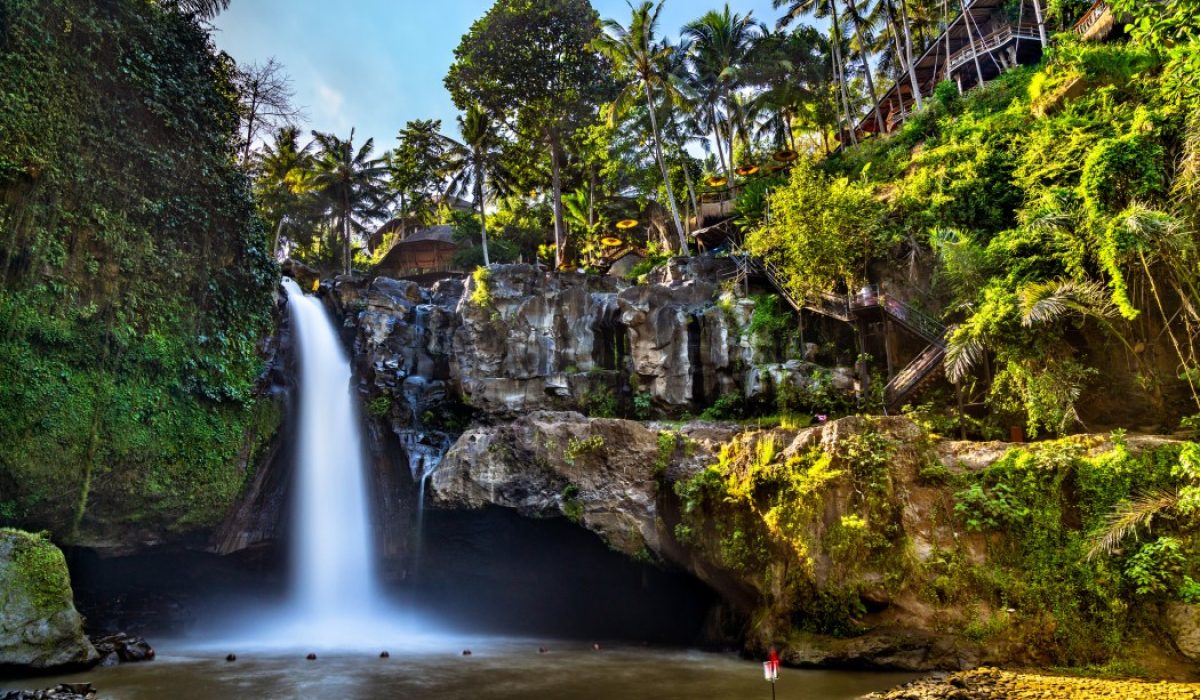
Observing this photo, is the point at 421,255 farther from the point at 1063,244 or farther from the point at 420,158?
the point at 1063,244

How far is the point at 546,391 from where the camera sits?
70.5ft

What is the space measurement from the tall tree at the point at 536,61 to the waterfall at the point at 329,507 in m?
15.0

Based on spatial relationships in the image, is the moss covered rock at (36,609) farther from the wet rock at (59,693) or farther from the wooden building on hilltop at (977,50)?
the wooden building on hilltop at (977,50)

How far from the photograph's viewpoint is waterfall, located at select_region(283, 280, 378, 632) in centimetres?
1972

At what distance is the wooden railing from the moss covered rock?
38568 millimetres

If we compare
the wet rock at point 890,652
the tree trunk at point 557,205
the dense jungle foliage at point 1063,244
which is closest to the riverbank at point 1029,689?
the wet rock at point 890,652

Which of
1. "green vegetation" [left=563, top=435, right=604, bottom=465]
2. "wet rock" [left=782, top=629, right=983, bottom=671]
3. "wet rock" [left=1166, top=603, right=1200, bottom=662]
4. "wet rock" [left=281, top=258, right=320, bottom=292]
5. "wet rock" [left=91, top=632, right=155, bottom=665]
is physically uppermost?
"wet rock" [left=281, top=258, right=320, bottom=292]

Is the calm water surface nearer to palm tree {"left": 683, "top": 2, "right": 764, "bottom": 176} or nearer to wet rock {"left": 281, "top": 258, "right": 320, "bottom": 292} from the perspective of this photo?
wet rock {"left": 281, "top": 258, "right": 320, "bottom": 292}

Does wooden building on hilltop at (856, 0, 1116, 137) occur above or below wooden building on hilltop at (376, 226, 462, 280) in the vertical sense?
above

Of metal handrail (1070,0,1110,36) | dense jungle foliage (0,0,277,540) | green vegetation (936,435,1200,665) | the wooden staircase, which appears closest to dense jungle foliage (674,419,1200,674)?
green vegetation (936,435,1200,665)

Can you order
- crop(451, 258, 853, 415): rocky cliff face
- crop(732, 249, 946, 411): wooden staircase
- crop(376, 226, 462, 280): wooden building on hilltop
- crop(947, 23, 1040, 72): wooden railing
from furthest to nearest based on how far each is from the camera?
crop(376, 226, 462, 280): wooden building on hilltop, crop(947, 23, 1040, 72): wooden railing, crop(451, 258, 853, 415): rocky cliff face, crop(732, 249, 946, 411): wooden staircase

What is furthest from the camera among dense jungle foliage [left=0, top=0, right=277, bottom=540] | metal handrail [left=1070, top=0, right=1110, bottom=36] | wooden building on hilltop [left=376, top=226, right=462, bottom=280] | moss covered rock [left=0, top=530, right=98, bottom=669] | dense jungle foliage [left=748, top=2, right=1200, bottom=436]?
wooden building on hilltop [left=376, top=226, right=462, bottom=280]

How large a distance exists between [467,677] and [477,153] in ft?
93.8

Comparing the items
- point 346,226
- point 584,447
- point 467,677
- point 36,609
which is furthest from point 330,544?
point 346,226
